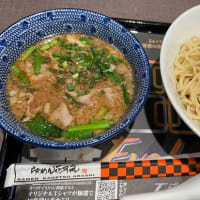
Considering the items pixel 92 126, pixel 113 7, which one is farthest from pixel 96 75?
pixel 113 7

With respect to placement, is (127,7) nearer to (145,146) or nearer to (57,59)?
(57,59)

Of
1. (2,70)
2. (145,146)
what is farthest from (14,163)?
(145,146)

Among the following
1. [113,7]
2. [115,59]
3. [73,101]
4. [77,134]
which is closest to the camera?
[77,134]

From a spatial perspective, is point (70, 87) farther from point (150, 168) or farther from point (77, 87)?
point (150, 168)

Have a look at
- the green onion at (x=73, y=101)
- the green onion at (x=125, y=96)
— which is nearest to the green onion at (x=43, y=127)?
the green onion at (x=73, y=101)

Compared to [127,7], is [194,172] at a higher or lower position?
lower

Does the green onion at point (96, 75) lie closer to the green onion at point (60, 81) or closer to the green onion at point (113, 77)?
the green onion at point (113, 77)
